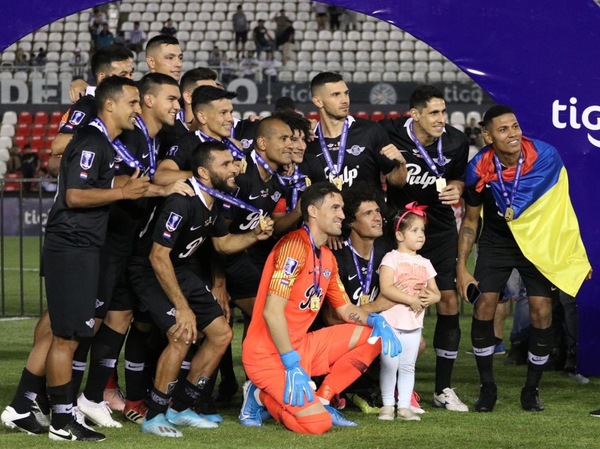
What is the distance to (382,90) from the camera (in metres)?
22.5

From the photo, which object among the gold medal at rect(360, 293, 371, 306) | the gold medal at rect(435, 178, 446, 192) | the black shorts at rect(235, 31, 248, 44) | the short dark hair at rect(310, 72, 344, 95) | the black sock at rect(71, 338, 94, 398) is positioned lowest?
the black sock at rect(71, 338, 94, 398)

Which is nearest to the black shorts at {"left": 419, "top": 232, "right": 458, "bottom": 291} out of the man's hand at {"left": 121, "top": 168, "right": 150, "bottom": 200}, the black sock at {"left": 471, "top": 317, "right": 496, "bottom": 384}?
the black sock at {"left": 471, "top": 317, "right": 496, "bottom": 384}

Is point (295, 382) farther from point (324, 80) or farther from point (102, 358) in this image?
point (324, 80)

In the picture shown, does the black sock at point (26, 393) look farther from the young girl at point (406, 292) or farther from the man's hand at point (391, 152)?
the man's hand at point (391, 152)

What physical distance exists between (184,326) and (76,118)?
1474 millimetres

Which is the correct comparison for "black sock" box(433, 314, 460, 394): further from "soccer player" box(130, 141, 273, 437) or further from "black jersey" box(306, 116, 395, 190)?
"soccer player" box(130, 141, 273, 437)

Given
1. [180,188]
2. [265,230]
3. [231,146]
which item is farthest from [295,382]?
[231,146]

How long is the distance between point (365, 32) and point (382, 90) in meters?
3.45

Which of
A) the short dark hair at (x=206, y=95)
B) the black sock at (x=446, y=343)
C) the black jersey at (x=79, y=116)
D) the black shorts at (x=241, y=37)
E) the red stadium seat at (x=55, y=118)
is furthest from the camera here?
the black shorts at (x=241, y=37)

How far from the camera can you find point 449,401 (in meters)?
7.00

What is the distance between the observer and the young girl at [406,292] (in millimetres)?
6648

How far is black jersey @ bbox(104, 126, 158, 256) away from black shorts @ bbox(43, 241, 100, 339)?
0.52m

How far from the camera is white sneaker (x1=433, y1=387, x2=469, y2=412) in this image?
6.95 meters

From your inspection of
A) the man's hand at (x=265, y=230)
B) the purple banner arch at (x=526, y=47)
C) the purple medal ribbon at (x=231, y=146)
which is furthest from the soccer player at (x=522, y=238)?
the purple medal ribbon at (x=231, y=146)
